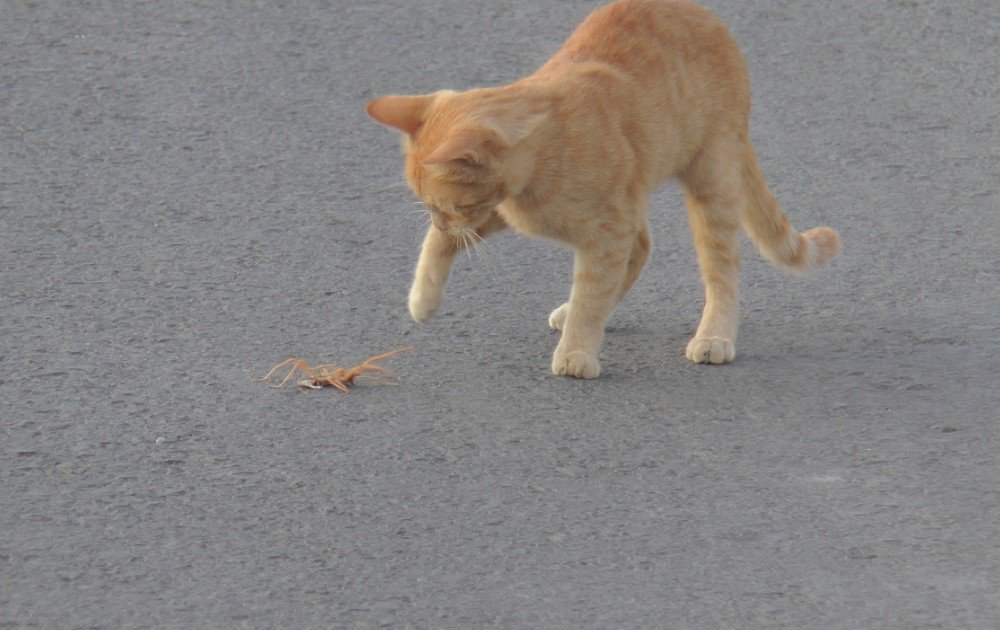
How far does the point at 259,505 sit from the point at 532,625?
2.75 ft

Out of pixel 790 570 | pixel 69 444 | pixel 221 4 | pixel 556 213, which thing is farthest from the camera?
pixel 221 4

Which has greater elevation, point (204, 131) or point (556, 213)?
point (556, 213)

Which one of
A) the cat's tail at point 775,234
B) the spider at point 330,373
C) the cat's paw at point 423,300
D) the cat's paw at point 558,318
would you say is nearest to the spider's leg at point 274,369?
the spider at point 330,373

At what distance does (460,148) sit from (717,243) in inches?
46.0

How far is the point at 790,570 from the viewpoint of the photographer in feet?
10.4

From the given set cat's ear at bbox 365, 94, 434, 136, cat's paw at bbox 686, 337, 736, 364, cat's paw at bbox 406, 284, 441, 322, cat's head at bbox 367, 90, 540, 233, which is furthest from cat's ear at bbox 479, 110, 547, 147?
cat's paw at bbox 686, 337, 736, 364

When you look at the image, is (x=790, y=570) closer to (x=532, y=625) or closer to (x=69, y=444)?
(x=532, y=625)

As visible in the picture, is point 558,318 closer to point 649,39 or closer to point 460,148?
point 649,39

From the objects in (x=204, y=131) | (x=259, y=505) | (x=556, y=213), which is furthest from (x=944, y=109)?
(x=259, y=505)

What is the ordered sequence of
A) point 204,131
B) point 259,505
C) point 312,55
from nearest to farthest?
point 259,505, point 204,131, point 312,55

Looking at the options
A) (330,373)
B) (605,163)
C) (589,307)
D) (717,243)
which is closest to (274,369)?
(330,373)

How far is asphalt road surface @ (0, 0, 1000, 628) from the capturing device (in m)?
3.12

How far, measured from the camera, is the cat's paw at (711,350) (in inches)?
168

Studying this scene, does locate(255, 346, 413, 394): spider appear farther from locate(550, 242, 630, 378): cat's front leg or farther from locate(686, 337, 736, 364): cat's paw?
locate(686, 337, 736, 364): cat's paw
